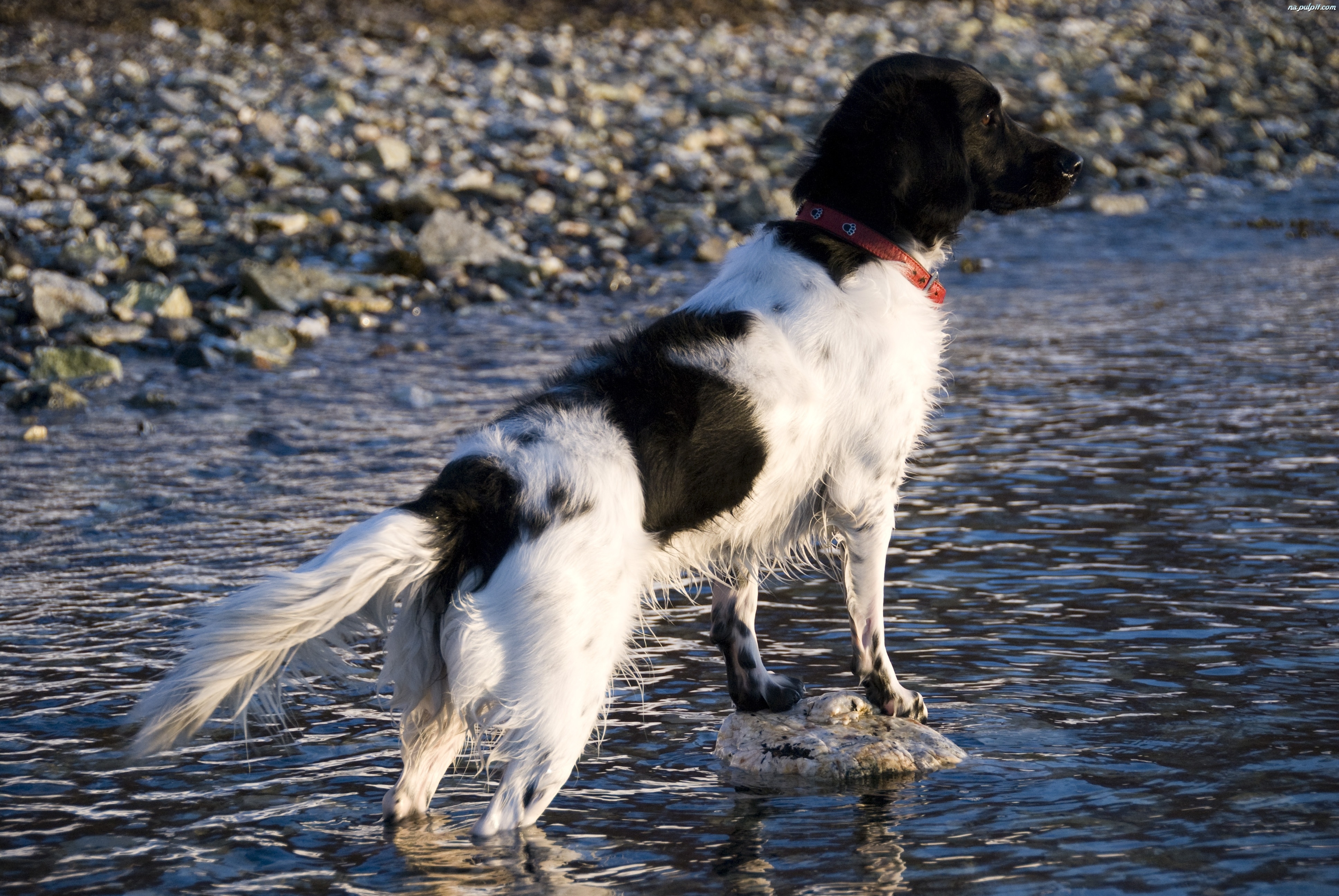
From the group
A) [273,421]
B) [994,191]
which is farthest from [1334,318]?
[273,421]

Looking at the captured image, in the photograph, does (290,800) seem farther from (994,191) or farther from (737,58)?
(737,58)

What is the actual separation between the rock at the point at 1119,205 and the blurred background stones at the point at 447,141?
32 millimetres

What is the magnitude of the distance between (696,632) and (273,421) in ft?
11.6

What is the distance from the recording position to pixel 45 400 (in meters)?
7.82

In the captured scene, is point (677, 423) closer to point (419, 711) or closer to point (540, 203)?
point (419, 711)

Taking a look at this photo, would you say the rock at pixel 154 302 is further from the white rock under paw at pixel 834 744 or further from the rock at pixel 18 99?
the white rock under paw at pixel 834 744

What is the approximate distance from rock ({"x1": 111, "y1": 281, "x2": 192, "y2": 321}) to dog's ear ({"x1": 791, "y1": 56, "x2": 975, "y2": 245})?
21.2 feet

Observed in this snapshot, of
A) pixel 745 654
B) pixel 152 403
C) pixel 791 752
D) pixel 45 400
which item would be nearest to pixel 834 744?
pixel 791 752

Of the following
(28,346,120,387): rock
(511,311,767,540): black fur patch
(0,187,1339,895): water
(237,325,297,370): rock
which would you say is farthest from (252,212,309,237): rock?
(511,311,767,540): black fur patch

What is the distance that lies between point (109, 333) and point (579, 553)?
6.67 meters

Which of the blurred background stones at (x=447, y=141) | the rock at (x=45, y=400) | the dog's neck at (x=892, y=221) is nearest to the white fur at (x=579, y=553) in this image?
the dog's neck at (x=892, y=221)

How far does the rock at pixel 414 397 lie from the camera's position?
796 centimetres

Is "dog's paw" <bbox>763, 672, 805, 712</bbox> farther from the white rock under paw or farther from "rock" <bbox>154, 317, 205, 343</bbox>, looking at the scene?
"rock" <bbox>154, 317, 205, 343</bbox>

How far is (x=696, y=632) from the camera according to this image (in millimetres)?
5059
